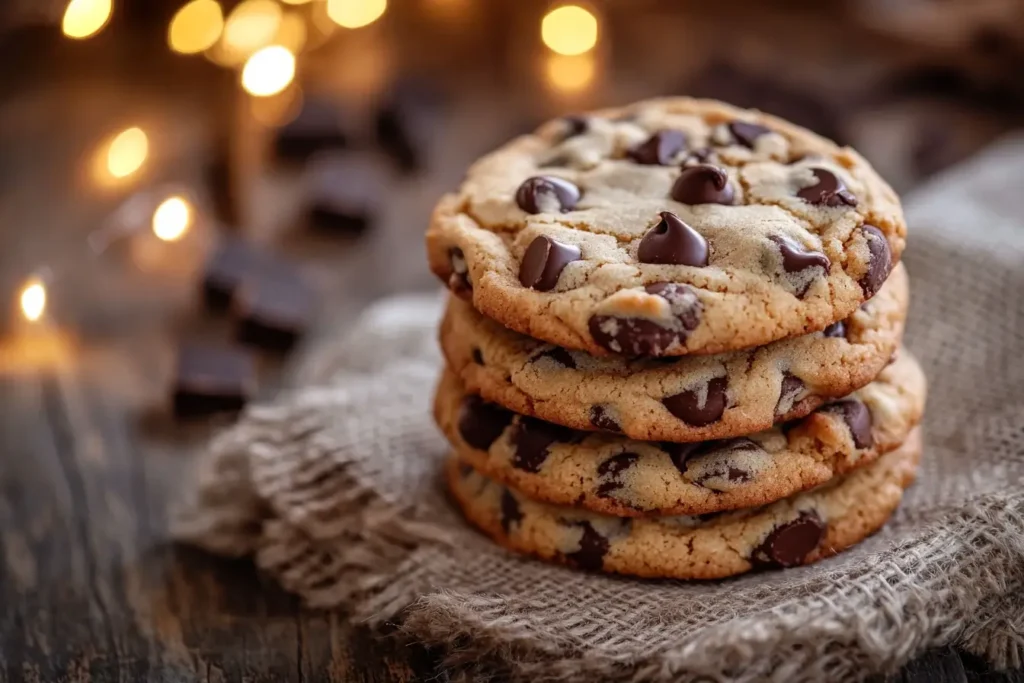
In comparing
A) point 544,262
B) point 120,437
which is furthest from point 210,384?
point 544,262

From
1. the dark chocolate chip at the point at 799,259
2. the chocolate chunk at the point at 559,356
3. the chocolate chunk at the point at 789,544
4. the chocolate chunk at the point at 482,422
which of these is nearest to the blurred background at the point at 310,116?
the chocolate chunk at the point at 482,422

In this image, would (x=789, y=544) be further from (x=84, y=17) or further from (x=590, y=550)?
(x=84, y=17)

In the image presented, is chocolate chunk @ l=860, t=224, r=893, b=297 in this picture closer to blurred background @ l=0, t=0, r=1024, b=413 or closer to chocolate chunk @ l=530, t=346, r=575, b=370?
chocolate chunk @ l=530, t=346, r=575, b=370

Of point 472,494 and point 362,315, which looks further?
point 362,315

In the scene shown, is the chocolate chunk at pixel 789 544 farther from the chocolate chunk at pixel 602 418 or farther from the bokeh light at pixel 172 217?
the bokeh light at pixel 172 217

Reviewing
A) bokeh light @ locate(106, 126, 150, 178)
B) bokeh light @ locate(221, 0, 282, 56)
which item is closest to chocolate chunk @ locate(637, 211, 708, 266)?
bokeh light @ locate(221, 0, 282, 56)

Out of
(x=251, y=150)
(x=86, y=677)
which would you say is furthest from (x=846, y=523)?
(x=251, y=150)

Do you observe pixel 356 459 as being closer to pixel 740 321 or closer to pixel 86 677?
pixel 86 677
